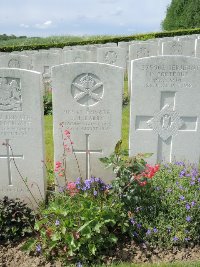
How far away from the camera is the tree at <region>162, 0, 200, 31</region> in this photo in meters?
37.1

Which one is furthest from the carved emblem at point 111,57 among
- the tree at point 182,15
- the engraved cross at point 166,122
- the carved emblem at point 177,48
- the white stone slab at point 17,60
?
the tree at point 182,15

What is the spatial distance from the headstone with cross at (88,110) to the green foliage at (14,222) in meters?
0.67

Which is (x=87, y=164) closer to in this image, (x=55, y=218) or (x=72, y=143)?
(x=72, y=143)

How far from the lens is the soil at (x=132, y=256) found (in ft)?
11.2

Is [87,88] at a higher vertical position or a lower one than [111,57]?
lower

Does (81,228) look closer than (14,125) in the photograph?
Yes

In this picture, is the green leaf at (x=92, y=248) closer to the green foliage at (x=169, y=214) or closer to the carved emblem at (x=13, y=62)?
the green foliage at (x=169, y=214)

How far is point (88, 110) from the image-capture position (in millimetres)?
4172

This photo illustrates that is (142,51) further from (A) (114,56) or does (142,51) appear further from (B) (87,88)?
(B) (87,88)

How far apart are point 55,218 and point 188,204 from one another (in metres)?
1.38

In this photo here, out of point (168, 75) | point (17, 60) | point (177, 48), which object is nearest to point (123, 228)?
point (168, 75)

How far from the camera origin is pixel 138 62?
4.21 metres

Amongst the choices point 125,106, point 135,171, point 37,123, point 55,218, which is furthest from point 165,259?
point 125,106

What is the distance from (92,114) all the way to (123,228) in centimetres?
139
